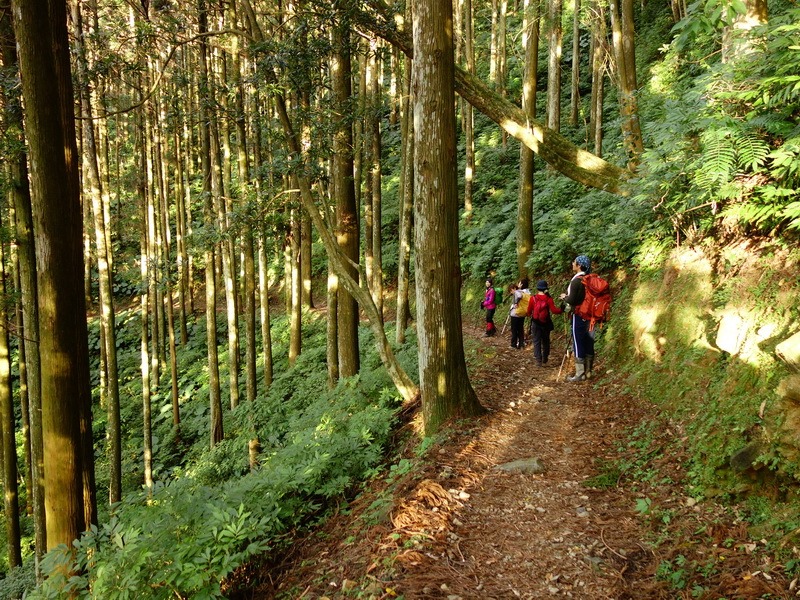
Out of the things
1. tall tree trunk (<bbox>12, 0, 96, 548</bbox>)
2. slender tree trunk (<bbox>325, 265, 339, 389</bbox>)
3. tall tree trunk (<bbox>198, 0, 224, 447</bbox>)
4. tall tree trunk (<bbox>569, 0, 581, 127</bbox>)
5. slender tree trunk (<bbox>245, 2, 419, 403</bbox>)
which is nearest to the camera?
tall tree trunk (<bbox>12, 0, 96, 548</bbox>)

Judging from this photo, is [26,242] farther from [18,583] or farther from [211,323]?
[18,583]

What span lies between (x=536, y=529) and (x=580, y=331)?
4240 mm

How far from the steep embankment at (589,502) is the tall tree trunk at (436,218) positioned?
63cm

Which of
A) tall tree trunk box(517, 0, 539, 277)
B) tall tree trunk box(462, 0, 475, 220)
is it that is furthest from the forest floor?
tall tree trunk box(462, 0, 475, 220)

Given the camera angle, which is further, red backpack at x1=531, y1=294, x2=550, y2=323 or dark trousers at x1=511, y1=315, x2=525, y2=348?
dark trousers at x1=511, y1=315, x2=525, y2=348

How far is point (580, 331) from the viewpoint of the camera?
7824mm

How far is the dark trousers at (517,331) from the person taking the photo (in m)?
11.2

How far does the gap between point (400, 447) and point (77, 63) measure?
8.45 m

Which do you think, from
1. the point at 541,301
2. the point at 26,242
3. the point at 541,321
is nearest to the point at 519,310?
the point at 541,301

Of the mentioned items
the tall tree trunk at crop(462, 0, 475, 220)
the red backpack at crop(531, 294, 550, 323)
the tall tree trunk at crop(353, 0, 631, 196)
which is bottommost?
the red backpack at crop(531, 294, 550, 323)

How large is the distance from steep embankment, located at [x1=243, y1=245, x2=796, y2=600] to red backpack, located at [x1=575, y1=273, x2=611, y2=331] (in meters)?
0.80

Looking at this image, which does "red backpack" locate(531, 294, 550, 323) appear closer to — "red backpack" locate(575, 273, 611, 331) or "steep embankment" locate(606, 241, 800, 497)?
"red backpack" locate(575, 273, 611, 331)

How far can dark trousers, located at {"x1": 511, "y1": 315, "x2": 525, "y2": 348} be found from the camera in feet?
36.9

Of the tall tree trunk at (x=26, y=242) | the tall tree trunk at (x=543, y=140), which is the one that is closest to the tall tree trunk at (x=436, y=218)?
the tall tree trunk at (x=543, y=140)
